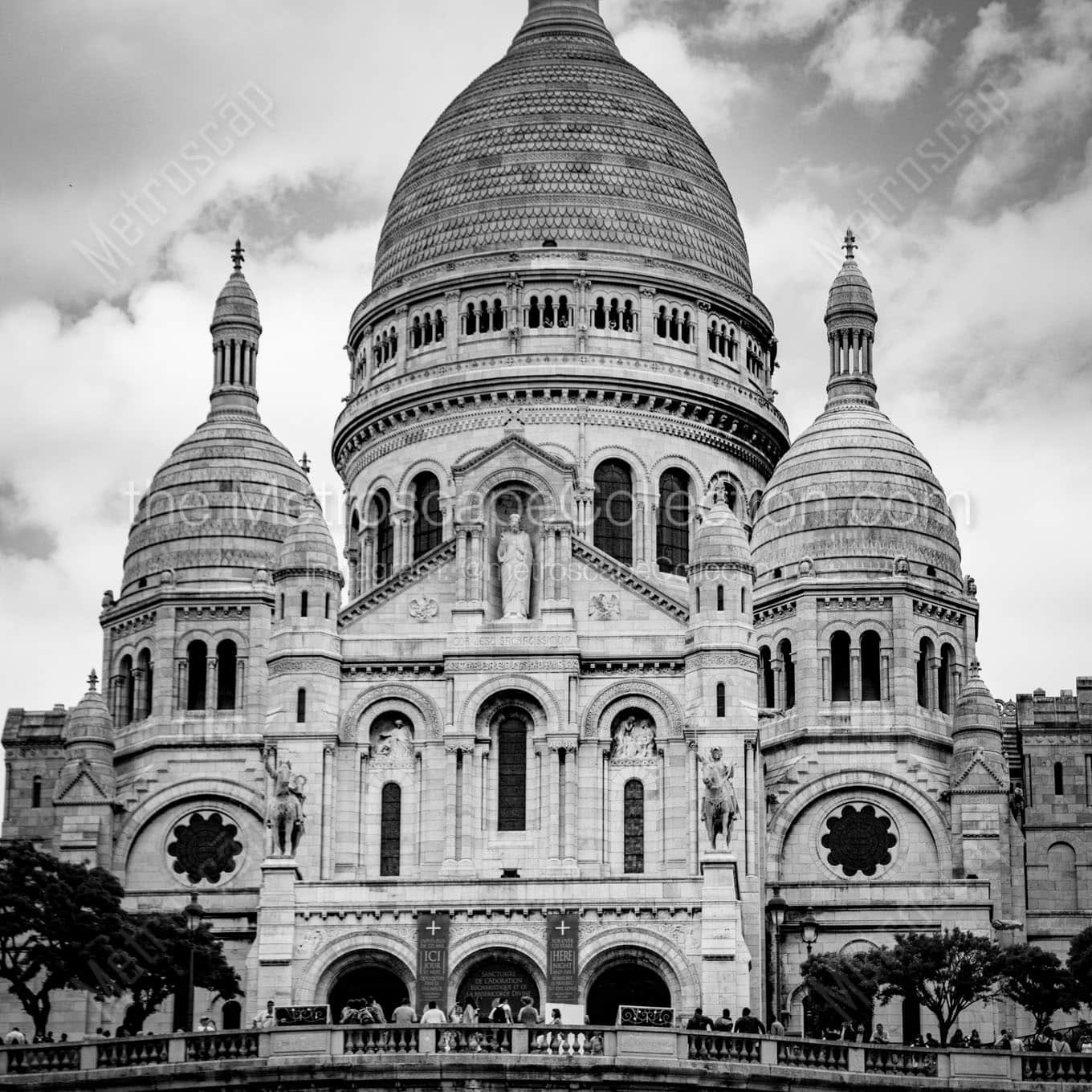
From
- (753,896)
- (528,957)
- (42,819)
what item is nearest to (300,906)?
(528,957)

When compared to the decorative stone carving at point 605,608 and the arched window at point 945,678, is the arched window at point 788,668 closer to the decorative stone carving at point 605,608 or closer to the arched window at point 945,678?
the arched window at point 945,678

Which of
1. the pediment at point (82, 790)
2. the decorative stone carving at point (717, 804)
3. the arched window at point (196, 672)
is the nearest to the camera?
the decorative stone carving at point (717, 804)

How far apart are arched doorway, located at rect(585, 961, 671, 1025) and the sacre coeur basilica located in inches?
10.0

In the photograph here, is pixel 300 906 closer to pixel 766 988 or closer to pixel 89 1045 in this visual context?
pixel 766 988

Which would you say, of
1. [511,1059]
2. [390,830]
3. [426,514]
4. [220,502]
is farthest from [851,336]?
[511,1059]

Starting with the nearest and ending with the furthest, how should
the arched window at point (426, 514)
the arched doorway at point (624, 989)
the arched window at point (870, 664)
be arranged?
the arched doorway at point (624, 989)
the arched window at point (870, 664)
the arched window at point (426, 514)

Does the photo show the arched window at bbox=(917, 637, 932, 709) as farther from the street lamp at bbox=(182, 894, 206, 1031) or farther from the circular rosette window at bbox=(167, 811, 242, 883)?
the street lamp at bbox=(182, 894, 206, 1031)

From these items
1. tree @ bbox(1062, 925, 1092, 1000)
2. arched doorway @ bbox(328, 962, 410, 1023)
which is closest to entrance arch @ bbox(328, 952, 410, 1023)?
arched doorway @ bbox(328, 962, 410, 1023)

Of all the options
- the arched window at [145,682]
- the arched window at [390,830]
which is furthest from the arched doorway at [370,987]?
the arched window at [145,682]

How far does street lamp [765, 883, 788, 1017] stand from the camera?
3986 inches

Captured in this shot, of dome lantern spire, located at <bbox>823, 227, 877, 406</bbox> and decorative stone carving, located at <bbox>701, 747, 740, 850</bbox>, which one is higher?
dome lantern spire, located at <bbox>823, 227, 877, 406</bbox>

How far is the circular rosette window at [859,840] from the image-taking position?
10819 cm

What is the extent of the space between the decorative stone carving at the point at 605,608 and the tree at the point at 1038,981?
15268 mm

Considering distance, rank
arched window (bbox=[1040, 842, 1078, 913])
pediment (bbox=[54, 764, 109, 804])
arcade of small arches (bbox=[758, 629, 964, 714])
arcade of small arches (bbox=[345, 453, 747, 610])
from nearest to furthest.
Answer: arched window (bbox=[1040, 842, 1078, 913]) → pediment (bbox=[54, 764, 109, 804]) → arcade of small arches (bbox=[758, 629, 964, 714]) → arcade of small arches (bbox=[345, 453, 747, 610])
